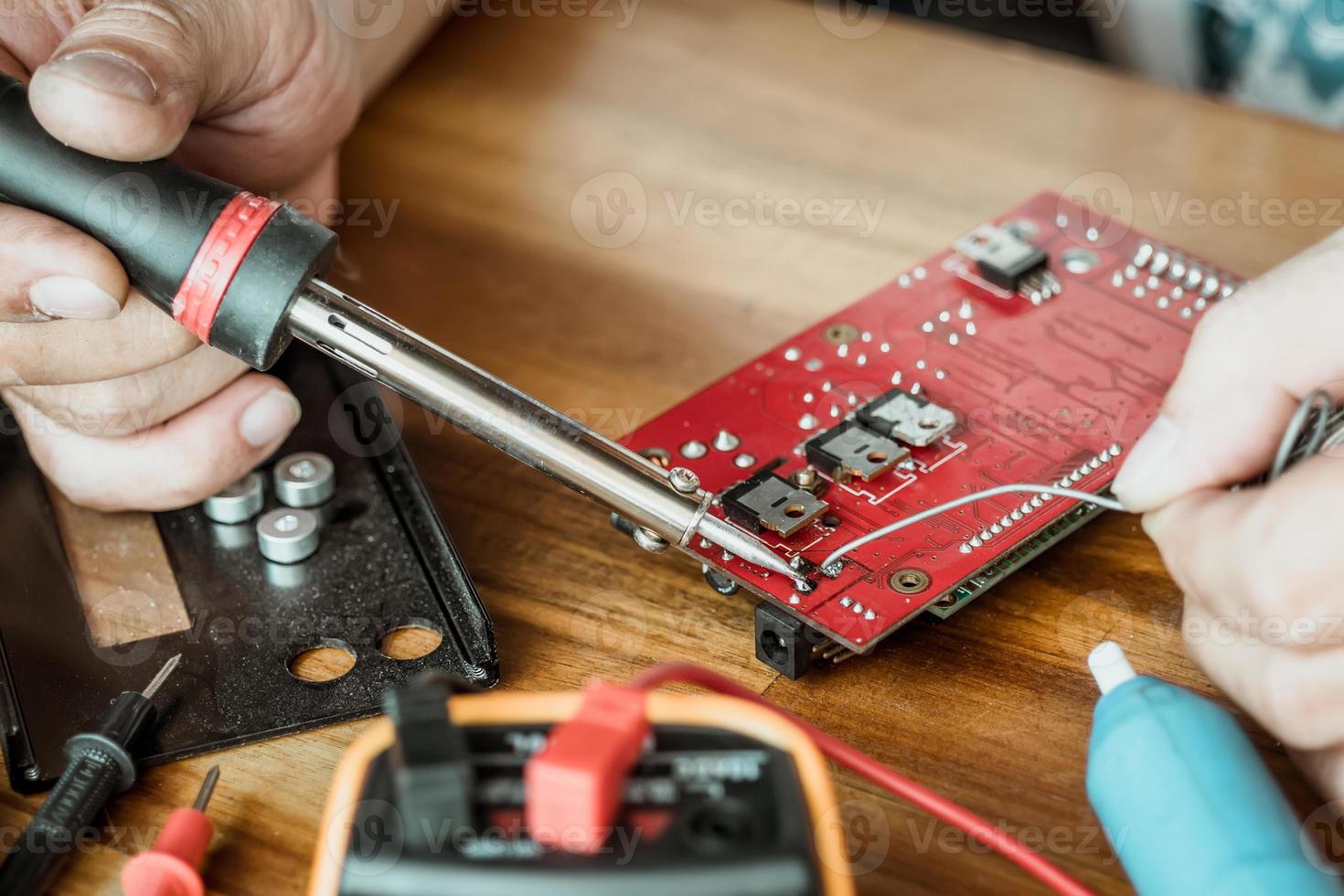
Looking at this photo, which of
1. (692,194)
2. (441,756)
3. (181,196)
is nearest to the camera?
(441,756)

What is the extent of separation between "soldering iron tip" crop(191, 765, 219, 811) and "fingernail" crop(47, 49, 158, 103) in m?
0.38

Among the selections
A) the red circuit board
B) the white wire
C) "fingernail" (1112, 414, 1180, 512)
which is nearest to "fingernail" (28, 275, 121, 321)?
the red circuit board

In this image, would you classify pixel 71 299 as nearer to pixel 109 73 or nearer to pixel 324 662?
pixel 109 73

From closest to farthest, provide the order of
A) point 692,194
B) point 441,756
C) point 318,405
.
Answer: point 441,756 < point 318,405 < point 692,194

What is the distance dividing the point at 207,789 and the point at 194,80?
1.47 ft

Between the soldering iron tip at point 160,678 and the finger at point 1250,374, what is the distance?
539 millimetres

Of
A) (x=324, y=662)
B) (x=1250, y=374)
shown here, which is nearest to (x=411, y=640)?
(x=324, y=662)

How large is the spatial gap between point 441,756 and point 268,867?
20cm

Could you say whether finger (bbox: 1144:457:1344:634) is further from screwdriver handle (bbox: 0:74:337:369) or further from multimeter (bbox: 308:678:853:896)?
screwdriver handle (bbox: 0:74:337:369)

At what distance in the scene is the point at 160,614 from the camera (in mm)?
770

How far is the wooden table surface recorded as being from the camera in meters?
0.67

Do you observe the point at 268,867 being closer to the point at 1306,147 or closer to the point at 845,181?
the point at 845,181

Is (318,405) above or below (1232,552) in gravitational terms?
below

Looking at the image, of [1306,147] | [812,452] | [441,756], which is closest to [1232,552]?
[812,452]
